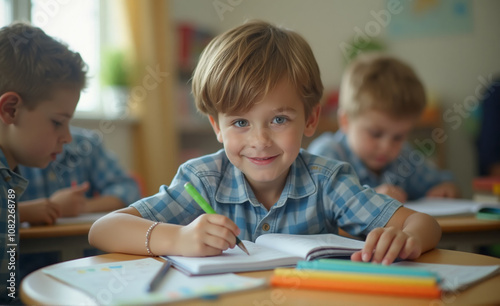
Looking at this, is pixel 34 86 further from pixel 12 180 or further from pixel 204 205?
pixel 204 205

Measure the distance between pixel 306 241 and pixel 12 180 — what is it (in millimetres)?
738

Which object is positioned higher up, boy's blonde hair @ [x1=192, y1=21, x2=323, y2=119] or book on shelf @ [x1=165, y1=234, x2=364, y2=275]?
boy's blonde hair @ [x1=192, y1=21, x2=323, y2=119]

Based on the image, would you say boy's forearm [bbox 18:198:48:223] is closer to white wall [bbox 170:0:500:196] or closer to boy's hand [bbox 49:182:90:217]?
boy's hand [bbox 49:182:90:217]

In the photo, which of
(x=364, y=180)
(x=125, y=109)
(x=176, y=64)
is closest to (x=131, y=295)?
(x=364, y=180)

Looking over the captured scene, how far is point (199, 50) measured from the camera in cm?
419

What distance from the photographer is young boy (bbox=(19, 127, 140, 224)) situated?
1572 millimetres

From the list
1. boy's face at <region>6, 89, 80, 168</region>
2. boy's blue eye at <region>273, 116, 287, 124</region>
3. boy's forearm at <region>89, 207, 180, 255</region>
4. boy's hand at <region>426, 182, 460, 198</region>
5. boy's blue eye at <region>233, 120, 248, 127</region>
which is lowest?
boy's hand at <region>426, 182, 460, 198</region>

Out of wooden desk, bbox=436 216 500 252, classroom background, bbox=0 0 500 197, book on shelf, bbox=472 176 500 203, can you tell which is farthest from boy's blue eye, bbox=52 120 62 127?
classroom background, bbox=0 0 500 197

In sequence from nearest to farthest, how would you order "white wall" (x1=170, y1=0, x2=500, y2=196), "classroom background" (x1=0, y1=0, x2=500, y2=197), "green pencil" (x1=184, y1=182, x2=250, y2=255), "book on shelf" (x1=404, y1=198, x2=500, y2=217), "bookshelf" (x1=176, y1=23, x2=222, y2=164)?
"green pencil" (x1=184, y1=182, x2=250, y2=255) < "book on shelf" (x1=404, y1=198, x2=500, y2=217) < "classroom background" (x1=0, y1=0, x2=500, y2=197) < "white wall" (x1=170, y1=0, x2=500, y2=196) < "bookshelf" (x1=176, y1=23, x2=222, y2=164)

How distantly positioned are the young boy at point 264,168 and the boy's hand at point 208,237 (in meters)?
0.14

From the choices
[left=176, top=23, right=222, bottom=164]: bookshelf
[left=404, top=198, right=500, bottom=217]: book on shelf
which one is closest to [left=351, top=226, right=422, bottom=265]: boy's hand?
[left=404, top=198, right=500, bottom=217]: book on shelf

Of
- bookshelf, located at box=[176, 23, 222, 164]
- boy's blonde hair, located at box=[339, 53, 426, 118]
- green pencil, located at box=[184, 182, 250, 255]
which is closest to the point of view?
green pencil, located at box=[184, 182, 250, 255]

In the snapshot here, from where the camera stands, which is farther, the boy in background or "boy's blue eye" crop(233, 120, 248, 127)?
the boy in background

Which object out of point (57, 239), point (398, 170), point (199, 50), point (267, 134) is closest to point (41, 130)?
point (57, 239)
